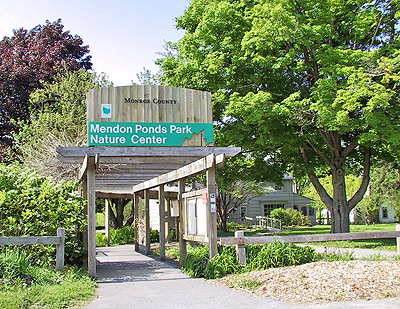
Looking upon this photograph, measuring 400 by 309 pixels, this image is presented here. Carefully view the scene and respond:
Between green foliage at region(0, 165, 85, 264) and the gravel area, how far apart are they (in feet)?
12.9

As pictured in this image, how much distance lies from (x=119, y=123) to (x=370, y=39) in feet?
40.7

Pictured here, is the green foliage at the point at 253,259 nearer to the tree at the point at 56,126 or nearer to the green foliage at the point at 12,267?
the green foliage at the point at 12,267

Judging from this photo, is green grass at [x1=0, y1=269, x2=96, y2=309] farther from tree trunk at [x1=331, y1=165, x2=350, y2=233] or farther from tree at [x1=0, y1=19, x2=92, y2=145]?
tree at [x1=0, y1=19, x2=92, y2=145]

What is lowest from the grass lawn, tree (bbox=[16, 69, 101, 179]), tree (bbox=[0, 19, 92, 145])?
the grass lawn

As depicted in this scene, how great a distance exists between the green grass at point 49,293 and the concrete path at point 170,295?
0.97 feet

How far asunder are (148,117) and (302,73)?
374 inches

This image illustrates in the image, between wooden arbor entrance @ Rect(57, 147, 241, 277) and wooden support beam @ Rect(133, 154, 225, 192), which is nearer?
wooden support beam @ Rect(133, 154, 225, 192)

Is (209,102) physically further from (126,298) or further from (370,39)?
(370,39)

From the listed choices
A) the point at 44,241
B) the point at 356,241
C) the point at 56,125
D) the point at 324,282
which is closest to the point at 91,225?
the point at 44,241

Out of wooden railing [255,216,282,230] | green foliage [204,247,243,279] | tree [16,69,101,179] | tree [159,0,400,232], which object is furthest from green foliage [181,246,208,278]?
wooden railing [255,216,282,230]

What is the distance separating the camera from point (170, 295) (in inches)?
332

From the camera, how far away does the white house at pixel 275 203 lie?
45.6 metres

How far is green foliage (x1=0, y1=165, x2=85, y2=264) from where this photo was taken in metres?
10.6

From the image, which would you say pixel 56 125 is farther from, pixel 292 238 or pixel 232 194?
pixel 232 194
